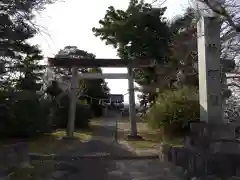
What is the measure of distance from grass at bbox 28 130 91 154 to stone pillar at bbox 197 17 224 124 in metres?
5.83

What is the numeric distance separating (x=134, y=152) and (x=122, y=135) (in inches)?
218

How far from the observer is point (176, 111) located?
13.3 m

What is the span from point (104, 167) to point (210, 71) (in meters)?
3.83

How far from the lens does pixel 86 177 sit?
8.62 meters

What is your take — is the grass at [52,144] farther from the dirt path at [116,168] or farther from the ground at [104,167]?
the dirt path at [116,168]

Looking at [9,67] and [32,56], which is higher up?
[32,56]

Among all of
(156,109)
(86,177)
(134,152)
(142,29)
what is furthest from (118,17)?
(86,177)

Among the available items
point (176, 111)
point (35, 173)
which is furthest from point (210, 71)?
point (35, 173)

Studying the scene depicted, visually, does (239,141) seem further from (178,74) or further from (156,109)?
(178,74)

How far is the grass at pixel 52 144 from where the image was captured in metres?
13.2

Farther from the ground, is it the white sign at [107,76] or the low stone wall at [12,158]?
the white sign at [107,76]

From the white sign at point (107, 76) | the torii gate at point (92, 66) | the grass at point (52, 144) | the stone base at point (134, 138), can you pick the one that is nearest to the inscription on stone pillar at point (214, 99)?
the grass at point (52, 144)

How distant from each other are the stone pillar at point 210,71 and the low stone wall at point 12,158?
471cm

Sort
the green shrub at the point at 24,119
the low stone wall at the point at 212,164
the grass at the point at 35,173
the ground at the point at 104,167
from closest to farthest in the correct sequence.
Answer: the low stone wall at the point at 212,164 → the grass at the point at 35,173 → the ground at the point at 104,167 → the green shrub at the point at 24,119
